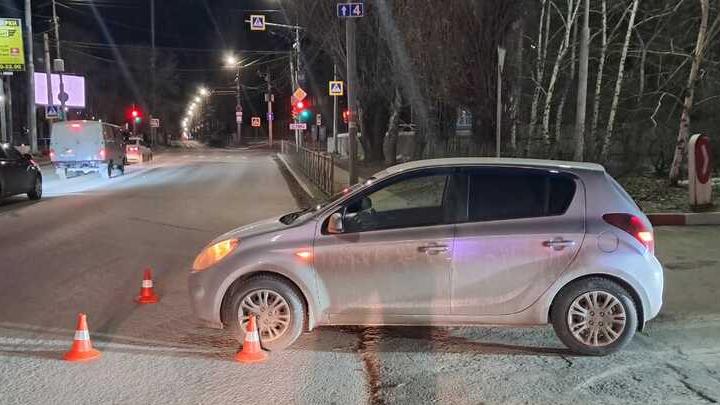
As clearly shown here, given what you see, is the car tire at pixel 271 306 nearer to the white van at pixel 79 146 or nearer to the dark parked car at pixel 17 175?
the dark parked car at pixel 17 175

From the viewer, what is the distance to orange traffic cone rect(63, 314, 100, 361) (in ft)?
17.1

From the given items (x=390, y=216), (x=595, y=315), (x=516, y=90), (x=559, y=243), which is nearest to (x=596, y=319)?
(x=595, y=315)

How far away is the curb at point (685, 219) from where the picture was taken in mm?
11727

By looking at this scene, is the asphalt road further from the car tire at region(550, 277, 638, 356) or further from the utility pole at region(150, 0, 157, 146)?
the utility pole at region(150, 0, 157, 146)

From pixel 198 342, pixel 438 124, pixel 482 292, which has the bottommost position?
pixel 198 342

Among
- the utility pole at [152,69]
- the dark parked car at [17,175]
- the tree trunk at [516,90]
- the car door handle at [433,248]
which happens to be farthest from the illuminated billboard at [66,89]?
the car door handle at [433,248]

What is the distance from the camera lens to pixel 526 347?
5594mm

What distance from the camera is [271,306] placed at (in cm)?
542

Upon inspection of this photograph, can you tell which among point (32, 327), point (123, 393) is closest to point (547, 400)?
point (123, 393)

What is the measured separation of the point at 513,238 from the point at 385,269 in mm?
1012

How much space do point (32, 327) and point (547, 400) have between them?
4.53m

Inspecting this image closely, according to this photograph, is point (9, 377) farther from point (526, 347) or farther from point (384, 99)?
point (384, 99)

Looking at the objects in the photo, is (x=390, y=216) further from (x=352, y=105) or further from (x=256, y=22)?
(x=256, y=22)

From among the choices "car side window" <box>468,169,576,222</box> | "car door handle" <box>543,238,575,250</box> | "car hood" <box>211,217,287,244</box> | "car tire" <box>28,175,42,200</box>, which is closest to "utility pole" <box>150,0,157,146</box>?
"car tire" <box>28,175,42,200</box>
